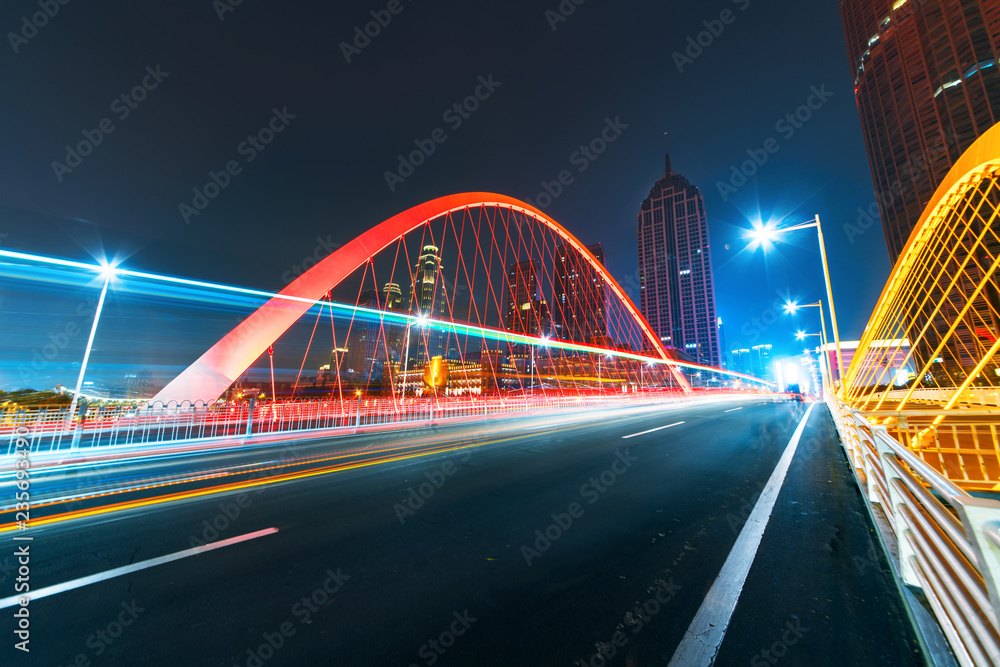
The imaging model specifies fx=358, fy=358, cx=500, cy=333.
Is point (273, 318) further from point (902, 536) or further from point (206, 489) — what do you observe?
point (902, 536)

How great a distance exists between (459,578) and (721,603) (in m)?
2.01

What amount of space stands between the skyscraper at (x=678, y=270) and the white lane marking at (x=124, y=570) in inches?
5752

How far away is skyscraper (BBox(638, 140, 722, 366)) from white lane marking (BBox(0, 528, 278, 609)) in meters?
146

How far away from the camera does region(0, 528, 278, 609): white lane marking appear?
2.71m

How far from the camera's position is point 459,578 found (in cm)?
301

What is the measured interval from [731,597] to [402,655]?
7.89 feet

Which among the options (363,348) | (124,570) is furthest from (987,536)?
(363,348)

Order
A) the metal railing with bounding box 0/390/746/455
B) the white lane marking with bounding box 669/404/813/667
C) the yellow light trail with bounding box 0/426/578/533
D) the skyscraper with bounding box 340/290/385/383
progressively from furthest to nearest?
the skyscraper with bounding box 340/290/385/383, the metal railing with bounding box 0/390/746/455, the yellow light trail with bounding box 0/426/578/533, the white lane marking with bounding box 669/404/813/667

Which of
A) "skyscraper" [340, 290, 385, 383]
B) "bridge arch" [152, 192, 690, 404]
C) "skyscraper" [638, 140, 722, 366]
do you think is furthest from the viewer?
"skyscraper" [638, 140, 722, 366]

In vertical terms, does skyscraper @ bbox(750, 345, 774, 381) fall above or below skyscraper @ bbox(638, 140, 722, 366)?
below

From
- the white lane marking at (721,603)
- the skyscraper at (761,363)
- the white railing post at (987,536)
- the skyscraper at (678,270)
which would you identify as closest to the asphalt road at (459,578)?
the white lane marking at (721,603)

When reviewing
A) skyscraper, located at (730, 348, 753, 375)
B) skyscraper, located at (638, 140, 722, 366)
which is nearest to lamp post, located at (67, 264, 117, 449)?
skyscraper, located at (638, 140, 722, 366)

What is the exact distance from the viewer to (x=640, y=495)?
525cm

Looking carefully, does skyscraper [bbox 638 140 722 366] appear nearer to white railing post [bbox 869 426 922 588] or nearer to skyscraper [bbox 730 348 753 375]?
skyscraper [bbox 730 348 753 375]
